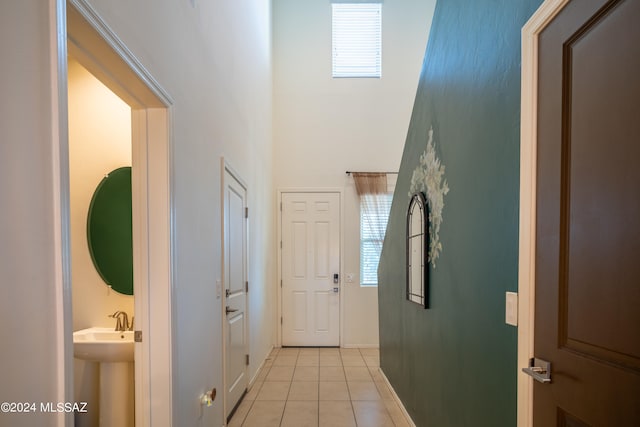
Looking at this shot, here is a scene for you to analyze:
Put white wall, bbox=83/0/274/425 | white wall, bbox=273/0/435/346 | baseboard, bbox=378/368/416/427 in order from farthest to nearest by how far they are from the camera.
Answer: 1. white wall, bbox=273/0/435/346
2. baseboard, bbox=378/368/416/427
3. white wall, bbox=83/0/274/425

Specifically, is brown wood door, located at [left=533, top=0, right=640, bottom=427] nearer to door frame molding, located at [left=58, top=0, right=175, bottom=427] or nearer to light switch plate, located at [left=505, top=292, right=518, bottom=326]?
light switch plate, located at [left=505, top=292, right=518, bottom=326]

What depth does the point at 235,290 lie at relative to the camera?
124 inches

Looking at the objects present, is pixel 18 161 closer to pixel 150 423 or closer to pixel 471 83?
pixel 150 423

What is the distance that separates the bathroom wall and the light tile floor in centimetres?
133

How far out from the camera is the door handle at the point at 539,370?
3.63 ft

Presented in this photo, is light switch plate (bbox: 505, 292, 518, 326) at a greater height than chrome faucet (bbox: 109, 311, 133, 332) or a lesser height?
greater

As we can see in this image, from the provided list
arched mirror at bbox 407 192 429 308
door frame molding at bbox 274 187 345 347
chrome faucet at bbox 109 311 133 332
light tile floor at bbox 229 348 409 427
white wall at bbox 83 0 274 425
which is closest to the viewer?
white wall at bbox 83 0 274 425

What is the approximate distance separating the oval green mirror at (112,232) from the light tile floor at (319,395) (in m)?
1.43

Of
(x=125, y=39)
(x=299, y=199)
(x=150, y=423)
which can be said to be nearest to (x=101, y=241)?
(x=150, y=423)

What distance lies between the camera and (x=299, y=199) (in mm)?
5363

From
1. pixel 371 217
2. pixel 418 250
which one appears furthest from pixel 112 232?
pixel 371 217

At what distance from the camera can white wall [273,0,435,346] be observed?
17.6 feet

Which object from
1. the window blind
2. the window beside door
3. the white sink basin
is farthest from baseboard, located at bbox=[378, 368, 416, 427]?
the window blind

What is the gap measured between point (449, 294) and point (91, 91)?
2.46 metres
